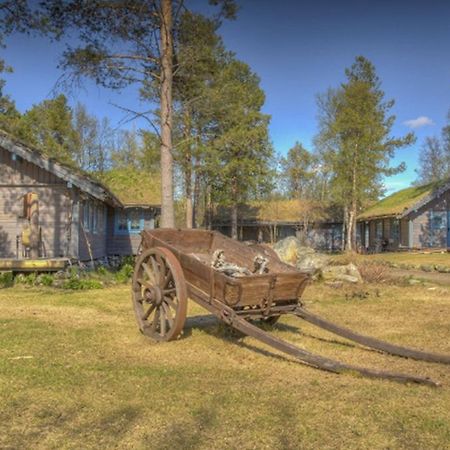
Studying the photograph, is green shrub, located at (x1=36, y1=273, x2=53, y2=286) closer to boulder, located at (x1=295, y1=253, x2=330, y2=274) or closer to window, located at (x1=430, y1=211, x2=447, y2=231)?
boulder, located at (x1=295, y1=253, x2=330, y2=274)

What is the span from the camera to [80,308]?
10.7 meters

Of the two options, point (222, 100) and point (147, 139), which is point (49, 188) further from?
point (147, 139)

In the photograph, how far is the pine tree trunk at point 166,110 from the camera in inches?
585

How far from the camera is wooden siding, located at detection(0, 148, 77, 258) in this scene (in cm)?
1714

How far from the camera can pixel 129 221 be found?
25828 millimetres

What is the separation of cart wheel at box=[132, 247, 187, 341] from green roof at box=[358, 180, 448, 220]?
2741 centimetres

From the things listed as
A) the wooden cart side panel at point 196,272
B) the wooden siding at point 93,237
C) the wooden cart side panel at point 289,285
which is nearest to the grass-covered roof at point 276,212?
the wooden siding at point 93,237

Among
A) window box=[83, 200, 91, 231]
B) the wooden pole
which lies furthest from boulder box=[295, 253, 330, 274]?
the wooden pole

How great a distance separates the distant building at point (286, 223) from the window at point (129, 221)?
16.3 m

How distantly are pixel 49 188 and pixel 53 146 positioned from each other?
2348 centimetres

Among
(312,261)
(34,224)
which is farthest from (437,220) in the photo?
(34,224)

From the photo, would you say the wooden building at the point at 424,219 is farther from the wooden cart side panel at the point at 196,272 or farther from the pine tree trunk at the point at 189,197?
the wooden cart side panel at the point at 196,272

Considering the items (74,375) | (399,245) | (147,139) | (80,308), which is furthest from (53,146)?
(74,375)

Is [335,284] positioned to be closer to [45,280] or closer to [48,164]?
[45,280]
